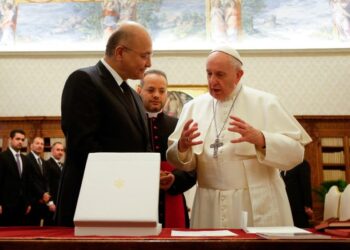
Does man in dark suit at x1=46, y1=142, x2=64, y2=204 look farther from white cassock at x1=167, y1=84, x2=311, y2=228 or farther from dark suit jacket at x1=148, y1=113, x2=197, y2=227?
white cassock at x1=167, y1=84, x2=311, y2=228

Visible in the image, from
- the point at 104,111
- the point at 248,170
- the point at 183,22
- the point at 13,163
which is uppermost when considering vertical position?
the point at 183,22

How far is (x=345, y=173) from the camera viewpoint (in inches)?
368

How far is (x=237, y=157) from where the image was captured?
9.01ft

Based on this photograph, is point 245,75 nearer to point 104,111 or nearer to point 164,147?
point 164,147

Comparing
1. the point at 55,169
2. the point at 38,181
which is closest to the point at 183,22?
the point at 55,169

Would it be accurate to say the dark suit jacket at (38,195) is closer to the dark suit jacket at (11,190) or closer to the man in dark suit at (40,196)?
the man in dark suit at (40,196)

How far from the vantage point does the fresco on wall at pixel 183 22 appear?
1012cm

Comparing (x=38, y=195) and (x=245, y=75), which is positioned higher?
→ (x=245, y=75)

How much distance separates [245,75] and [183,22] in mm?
2053

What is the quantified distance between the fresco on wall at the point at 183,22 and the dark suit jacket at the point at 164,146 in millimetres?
7084

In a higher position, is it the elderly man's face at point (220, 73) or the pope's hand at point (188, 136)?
the elderly man's face at point (220, 73)

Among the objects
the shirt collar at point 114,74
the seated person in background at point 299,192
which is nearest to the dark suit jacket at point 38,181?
the seated person in background at point 299,192

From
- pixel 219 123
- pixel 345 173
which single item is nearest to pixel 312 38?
pixel 345 173

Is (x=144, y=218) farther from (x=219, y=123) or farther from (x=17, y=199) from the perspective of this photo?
(x=17, y=199)
